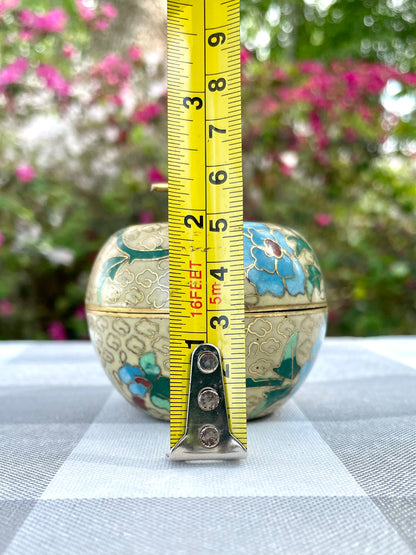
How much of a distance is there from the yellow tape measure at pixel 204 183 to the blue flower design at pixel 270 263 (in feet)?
0.47

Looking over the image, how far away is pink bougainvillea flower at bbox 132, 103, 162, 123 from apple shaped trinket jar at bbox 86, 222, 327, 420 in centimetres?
226

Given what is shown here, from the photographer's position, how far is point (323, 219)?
3.26 m

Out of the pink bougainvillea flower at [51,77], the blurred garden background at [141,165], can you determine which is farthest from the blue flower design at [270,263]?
the pink bougainvillea flower at [51,77]

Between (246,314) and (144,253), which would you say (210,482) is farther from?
(144,253)

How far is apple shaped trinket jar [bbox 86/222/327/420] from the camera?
97 centimetres

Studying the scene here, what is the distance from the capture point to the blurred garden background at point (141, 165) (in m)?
3.05

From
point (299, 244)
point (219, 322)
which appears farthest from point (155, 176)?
point (219, 322)

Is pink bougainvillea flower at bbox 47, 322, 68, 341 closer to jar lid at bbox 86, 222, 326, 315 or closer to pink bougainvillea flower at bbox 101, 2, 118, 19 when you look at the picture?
pink bougainvillea flower at bbox 101, 2, 118, 19

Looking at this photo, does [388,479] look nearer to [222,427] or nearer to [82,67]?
[222,427]

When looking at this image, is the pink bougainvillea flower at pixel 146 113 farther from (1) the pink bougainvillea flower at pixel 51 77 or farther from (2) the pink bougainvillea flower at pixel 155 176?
(1) the pink bougainvillea flower at pixel 51 77

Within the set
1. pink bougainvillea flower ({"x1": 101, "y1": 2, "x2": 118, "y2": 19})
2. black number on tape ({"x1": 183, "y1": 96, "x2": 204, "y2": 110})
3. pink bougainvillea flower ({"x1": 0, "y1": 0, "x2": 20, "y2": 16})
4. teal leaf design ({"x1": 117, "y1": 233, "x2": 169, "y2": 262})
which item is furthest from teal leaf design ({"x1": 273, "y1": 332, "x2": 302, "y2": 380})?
pink bougainvillea flower ({"x1": 101, "y1": 2, "x2": 118, "y2": 19})

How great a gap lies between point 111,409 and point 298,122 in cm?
249

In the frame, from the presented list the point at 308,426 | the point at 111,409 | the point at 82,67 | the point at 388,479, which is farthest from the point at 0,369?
the point at 82,67

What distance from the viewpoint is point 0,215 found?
9.80 ft
